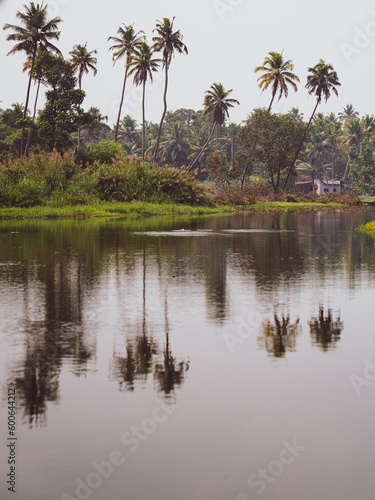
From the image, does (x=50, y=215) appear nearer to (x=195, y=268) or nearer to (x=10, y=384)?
(x=195, y=268)

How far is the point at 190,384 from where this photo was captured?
20.5 ft

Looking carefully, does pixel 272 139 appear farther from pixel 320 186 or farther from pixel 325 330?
pixel 325 330

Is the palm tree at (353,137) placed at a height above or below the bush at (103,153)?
above

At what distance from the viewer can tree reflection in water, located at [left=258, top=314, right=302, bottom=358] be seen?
7656mm

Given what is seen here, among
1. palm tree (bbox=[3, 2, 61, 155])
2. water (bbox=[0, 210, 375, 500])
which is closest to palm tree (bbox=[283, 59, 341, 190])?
palm tree (bbox=[3, 2, 61, 155])

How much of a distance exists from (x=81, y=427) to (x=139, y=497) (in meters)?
1.23

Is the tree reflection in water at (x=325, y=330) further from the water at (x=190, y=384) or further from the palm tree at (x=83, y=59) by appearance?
the palm tree at (x=83, y=59)

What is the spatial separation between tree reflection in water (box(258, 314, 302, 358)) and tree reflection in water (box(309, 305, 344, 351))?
23 centimetres

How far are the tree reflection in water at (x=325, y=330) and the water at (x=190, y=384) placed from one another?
27 millimetres

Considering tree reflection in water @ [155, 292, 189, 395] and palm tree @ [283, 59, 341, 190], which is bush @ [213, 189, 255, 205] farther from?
tree reflection in water @ [155, 292, 189, 395]

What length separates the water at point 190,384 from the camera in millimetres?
4293

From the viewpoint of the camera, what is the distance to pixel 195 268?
15430 mm

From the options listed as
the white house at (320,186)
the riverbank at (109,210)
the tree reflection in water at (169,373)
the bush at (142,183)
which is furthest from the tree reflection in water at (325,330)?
the white house at (320,186)

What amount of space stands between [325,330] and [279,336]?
0.75 metres
